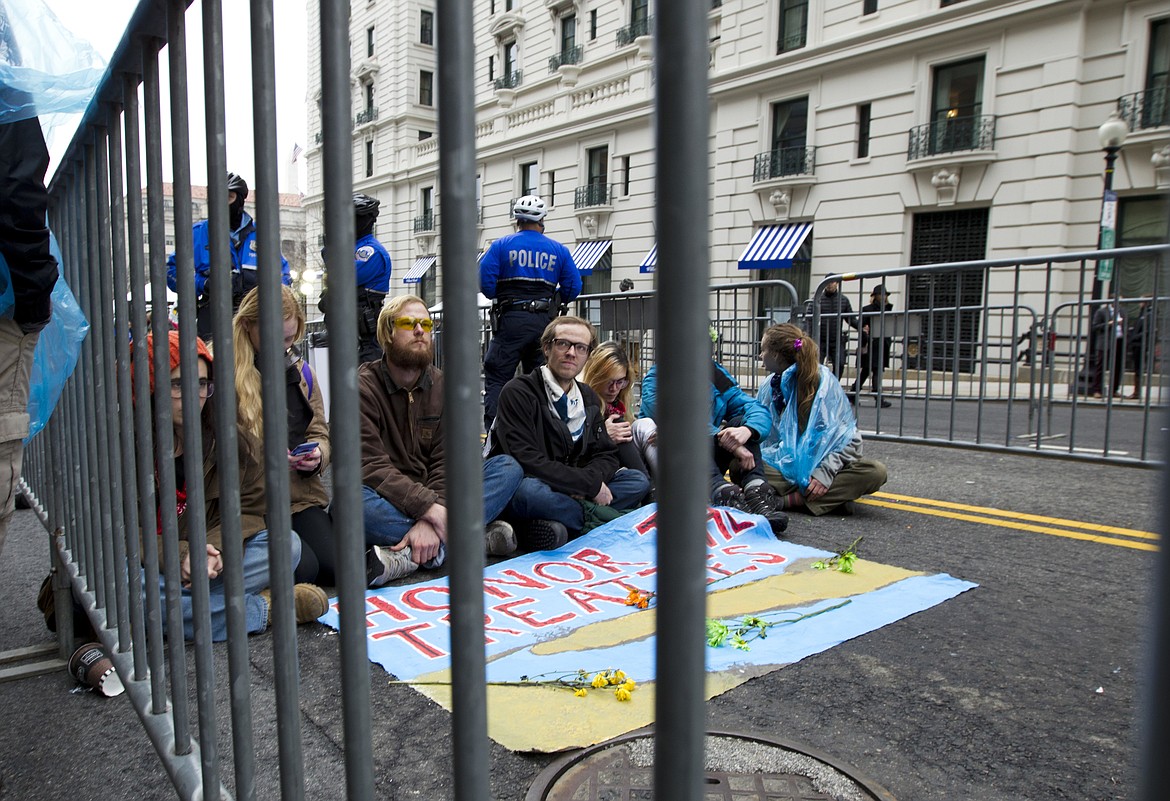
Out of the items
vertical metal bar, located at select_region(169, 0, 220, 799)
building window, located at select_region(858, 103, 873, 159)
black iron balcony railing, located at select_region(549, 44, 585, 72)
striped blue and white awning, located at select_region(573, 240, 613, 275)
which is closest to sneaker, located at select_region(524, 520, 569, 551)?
vertical metal bar, located at select_region(169, 0, 220, 799)

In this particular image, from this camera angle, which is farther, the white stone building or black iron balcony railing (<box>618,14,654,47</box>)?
black iron balcony railing (<box>618,14,654,47</box>)

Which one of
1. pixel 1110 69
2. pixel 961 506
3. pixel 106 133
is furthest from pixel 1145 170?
pixel 106 133

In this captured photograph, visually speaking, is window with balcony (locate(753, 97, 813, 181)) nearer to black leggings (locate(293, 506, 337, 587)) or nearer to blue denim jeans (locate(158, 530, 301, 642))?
black leggings (locate(293, 506, 337, 587))

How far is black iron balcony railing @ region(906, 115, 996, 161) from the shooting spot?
56.6 feet

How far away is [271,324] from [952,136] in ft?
62.9

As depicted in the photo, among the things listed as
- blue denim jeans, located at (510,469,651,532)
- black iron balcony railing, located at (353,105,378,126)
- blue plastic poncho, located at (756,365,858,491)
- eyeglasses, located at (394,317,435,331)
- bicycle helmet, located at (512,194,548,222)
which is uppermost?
black iron balcony railing, located at (353,105,378,126)

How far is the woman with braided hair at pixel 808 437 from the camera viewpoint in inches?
189

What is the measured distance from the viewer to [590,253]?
2514cm

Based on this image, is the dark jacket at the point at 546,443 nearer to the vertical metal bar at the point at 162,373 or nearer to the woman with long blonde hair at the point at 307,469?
the woman with long blonde hair at the point at 307,469

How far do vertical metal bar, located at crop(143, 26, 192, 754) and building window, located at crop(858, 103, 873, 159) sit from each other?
19647 mm

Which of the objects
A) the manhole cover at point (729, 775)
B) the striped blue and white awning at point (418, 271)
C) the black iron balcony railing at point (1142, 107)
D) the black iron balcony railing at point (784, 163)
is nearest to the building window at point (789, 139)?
the black iron balcony railing at point (784, 163)

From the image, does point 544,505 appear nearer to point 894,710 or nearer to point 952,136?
point 894,710

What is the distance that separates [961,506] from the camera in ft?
16.2

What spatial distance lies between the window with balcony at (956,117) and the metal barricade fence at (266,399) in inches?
716
